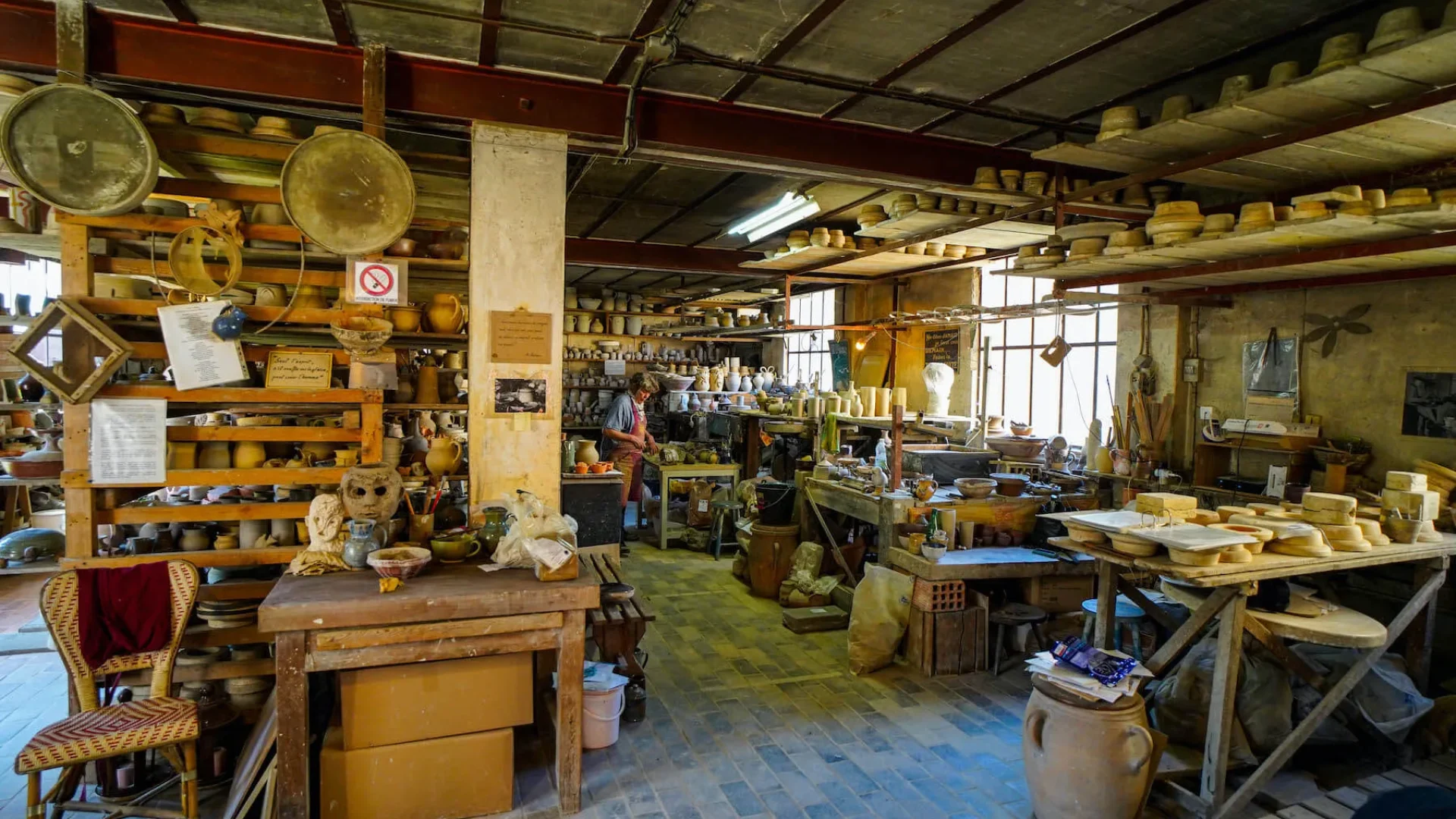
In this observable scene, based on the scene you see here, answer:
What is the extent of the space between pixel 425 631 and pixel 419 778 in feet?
2.14

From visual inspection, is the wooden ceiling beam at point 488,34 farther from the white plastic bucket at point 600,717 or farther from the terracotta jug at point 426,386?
the white plastic bucket at point 600,717

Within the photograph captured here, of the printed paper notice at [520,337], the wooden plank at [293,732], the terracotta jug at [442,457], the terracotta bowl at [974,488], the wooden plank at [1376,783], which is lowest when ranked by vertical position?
the wooden plank at [1376,783]

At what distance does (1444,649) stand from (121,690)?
755cm

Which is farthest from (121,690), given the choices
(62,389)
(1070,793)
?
(1070,793)

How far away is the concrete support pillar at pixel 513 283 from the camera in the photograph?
386cm

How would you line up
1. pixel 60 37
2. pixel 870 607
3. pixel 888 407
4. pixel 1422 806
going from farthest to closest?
pixel 888 407
pixel 870 607
pixel 60 37
pixel 1422 806

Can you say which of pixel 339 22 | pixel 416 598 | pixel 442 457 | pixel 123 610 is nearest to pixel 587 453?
pixel 442 457

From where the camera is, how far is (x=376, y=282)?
370 cm

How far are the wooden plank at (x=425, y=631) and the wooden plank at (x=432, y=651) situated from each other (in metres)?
0.02

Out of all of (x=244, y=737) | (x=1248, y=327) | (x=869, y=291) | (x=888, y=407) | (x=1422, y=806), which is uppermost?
(x=869, y=291)

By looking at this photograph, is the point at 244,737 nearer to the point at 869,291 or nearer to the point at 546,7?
the point at 546,7

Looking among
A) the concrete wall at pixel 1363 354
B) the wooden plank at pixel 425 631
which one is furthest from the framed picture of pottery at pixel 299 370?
the concrete wall at pixel 1363 354

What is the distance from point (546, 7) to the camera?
325 centimetres

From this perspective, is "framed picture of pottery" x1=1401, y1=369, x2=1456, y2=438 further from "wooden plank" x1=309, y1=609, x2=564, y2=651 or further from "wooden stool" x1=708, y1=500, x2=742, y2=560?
"wooden stool" x1=708, y1=500, x2=742, y2=560
